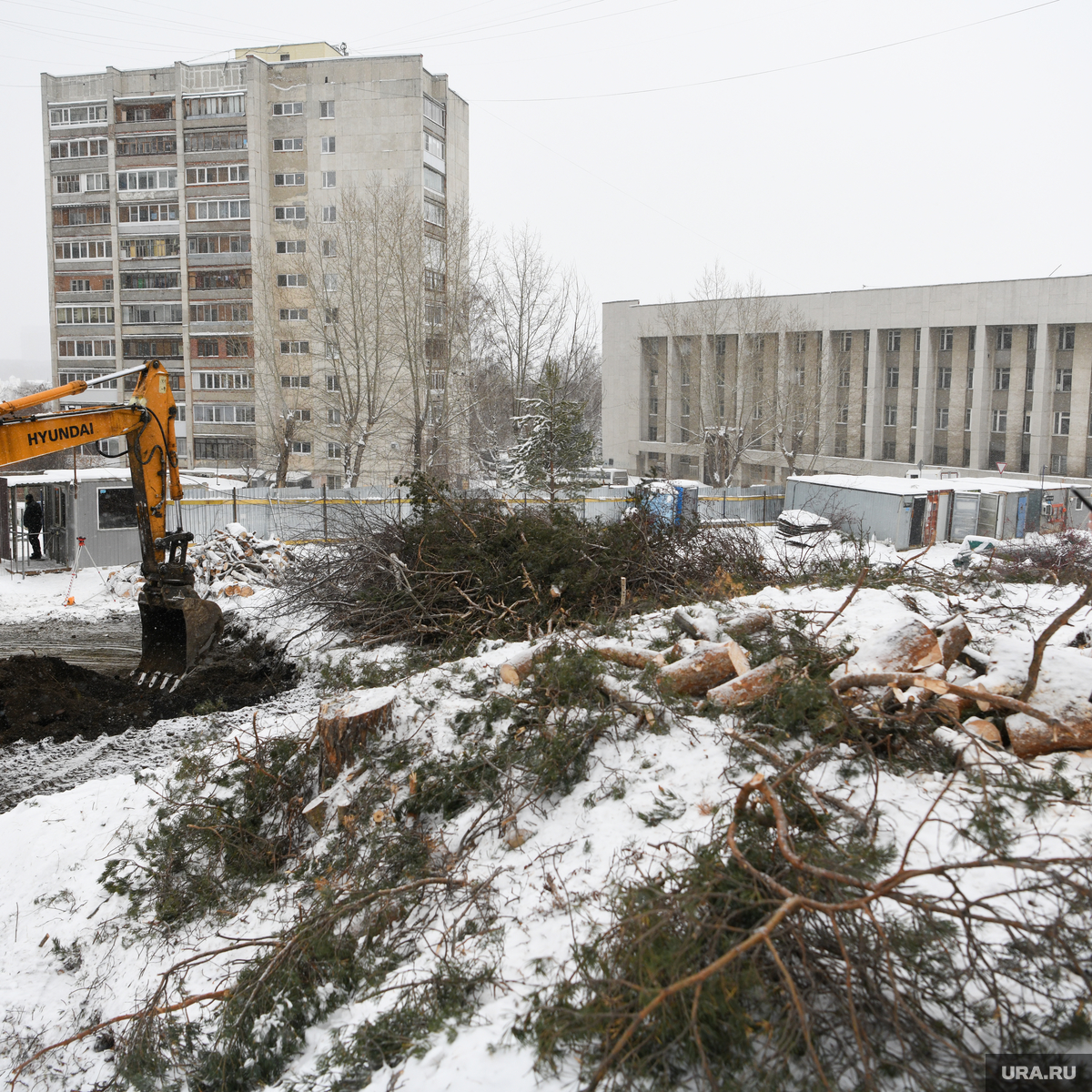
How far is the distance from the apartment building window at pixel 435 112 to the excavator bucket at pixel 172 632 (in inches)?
1580

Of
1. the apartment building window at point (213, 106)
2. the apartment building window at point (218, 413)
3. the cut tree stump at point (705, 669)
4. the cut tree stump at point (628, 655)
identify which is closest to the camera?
the cut tree stump at point (705, 669)

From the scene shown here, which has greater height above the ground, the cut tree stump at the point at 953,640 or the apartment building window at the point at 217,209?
the apartment building window at the point at 217,209

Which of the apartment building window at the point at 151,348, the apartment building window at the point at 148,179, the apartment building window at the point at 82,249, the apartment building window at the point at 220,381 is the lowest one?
the apartment building window at the point at 220,381

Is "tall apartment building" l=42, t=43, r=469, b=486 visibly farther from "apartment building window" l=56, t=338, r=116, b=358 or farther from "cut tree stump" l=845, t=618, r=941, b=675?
"cut tree stump" l=845, t=618, r=941, b=675

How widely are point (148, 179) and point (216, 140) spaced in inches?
165

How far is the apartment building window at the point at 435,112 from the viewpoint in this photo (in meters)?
43.7

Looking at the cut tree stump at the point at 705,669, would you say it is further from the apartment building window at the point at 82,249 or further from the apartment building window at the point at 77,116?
the apartment building window at the point at 77,116

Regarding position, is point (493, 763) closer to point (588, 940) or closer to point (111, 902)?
point (588, 940)

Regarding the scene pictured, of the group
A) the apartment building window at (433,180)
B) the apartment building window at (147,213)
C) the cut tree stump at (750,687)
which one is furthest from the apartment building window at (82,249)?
the cut tree stump at (750,687)

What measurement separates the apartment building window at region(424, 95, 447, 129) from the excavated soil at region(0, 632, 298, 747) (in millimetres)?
39919

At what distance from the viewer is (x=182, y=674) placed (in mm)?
10156

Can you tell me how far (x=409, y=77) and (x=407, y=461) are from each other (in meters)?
23.2

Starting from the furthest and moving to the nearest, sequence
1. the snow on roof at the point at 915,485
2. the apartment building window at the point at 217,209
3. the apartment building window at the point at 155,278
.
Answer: the apartment building window at the point at 155,278, the apartment building window at the point at 217,209, the snow on roof at the point at 915,485

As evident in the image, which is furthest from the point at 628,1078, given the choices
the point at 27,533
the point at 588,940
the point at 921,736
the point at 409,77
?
the point at 409,77
